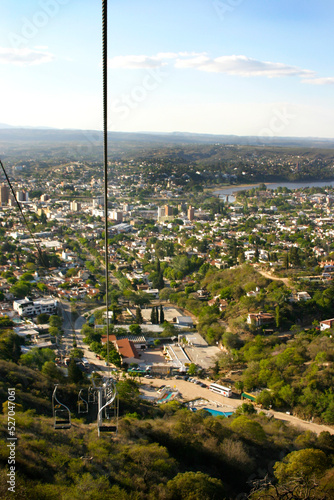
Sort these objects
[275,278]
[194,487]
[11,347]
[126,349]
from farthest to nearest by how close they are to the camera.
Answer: [275,278], [126,349], [11,347], [194,487]

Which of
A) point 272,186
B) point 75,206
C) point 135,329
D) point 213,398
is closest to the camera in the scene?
point 213,398

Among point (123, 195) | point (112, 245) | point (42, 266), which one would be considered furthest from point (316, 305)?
point (123, 195)

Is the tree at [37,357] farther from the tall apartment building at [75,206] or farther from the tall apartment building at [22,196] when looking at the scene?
the tall apartment building at [22,196]

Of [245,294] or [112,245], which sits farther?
[112,245]

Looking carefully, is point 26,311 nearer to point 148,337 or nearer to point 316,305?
point 148,337

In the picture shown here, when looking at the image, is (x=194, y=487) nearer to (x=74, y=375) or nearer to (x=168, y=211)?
(x=74, y=375)

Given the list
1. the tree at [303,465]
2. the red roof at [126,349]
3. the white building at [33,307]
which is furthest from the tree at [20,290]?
the tree at [303,465]

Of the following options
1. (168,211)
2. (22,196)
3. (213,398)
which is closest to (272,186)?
(168,211)
